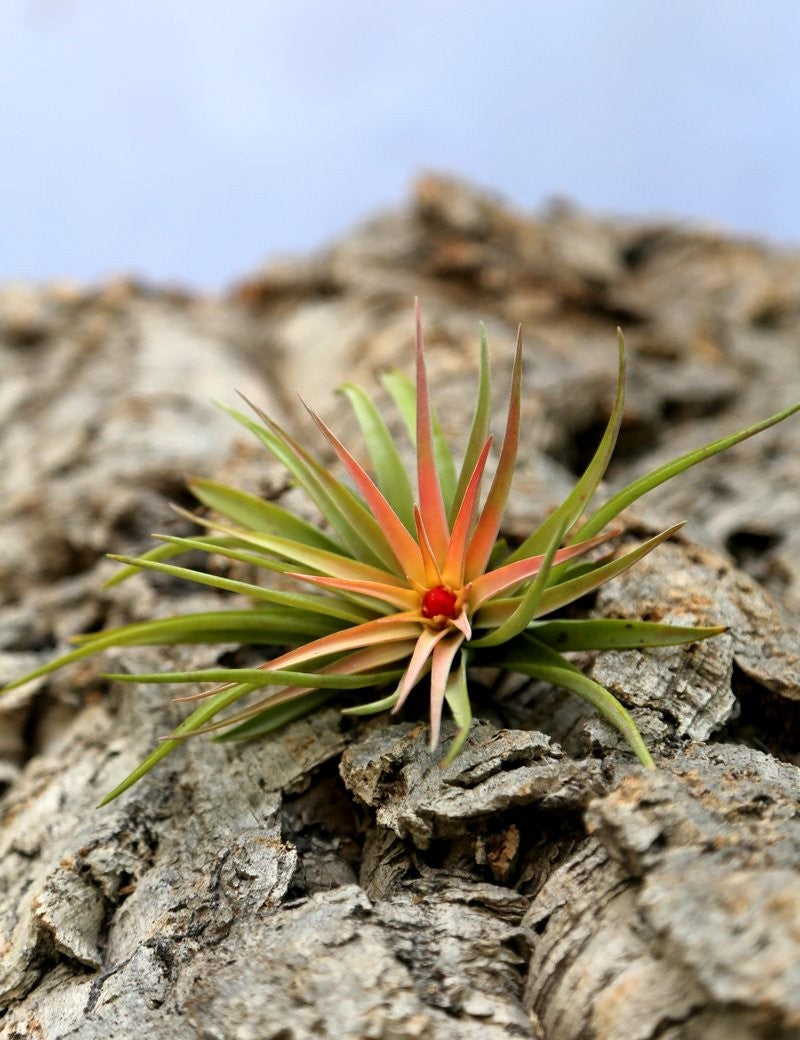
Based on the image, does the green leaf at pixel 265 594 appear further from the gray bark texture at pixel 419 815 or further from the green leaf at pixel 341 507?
the gray bark texture at pixel 419 815

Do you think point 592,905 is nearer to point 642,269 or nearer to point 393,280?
point 393,280

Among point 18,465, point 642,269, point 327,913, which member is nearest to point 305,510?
point 327,913

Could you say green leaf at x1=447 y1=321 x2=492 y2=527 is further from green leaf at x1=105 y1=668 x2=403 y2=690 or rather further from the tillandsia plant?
green leaf at x1=105 y1=668 x2=403 y2=690

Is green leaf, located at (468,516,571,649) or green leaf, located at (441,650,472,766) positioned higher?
green leaf, located at (468,516,571,649)

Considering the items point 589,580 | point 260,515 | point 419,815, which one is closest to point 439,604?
point 589,580

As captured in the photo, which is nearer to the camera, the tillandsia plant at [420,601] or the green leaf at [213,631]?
the tillandsia plant at [420,601]

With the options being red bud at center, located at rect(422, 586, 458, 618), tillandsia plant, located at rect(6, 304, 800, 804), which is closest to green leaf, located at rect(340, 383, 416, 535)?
tillandsia plant, located at rect(6, 304, 800, 804)

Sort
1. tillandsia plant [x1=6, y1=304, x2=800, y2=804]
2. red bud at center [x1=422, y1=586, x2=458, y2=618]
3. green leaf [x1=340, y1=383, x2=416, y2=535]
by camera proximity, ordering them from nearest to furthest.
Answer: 1. tillandsia plant [x1=6, y1=304, x2=800, y2=804]
2. red bud at center [x1=422, y1=586, x2=458, y2=618]
3. green leaf [x1=340, y1=383, x2=416, y2=535]

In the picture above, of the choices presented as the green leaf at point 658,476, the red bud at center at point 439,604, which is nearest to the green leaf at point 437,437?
the red bud at center at point 439,604

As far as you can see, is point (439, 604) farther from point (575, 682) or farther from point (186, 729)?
point (186, 729)
